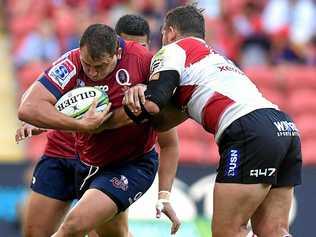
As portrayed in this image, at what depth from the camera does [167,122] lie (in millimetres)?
7809

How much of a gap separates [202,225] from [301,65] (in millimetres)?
3664

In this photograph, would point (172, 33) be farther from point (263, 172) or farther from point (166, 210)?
point (166, 210)

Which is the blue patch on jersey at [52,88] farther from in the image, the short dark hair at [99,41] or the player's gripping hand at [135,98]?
the player's gripping hand at [135,98]

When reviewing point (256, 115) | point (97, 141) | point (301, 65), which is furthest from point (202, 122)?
point (301, 65)

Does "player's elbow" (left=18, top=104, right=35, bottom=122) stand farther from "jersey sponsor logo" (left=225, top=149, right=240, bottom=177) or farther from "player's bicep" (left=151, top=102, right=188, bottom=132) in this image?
"jersey sponsor logo" (left=225, top=149, right=240, bottom=177)

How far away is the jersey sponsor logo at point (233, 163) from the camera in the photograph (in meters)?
7.30

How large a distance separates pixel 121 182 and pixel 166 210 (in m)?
0.57

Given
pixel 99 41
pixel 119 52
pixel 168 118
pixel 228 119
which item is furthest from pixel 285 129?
pixel 99 41

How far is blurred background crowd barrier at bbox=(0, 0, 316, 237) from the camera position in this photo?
11.4 m

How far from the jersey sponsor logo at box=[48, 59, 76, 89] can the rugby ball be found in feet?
0.31

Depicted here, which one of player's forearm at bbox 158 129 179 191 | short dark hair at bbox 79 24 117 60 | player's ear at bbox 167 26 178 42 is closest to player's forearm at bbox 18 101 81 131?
short dark hair at bbox 79 24 117 60

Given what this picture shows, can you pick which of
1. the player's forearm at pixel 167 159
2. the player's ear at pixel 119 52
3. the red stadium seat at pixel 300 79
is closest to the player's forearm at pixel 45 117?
the player's ear at pixel 119 52

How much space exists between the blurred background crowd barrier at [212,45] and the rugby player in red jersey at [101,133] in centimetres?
320

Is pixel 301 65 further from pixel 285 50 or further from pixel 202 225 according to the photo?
pixel 202 225
